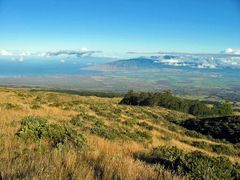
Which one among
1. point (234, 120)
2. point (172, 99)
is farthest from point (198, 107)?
point (234, 120)

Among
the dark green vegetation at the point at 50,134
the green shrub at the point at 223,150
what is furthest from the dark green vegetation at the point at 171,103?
the dark green vegetation at the point at 50,134

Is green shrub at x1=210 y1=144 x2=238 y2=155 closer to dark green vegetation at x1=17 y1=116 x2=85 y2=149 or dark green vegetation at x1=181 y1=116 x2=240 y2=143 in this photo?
dark green vegetation at x1=181 y1=116 x2=240 y2=143

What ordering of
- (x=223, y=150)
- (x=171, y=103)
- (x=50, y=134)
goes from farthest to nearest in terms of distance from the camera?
1. (x=171, y=103)
2. (x=223, y=150)
3. (x=50, y=134)

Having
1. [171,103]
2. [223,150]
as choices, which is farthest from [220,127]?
[171,103]

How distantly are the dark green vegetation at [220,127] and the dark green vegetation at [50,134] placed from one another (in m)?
15.4

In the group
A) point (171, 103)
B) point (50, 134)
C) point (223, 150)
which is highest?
point (50, 134)

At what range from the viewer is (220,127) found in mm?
22172

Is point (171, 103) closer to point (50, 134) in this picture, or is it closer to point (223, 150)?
point (223, 150)

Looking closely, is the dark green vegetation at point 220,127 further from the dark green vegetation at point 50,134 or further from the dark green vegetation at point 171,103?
the dark green vegetation at point 171,103

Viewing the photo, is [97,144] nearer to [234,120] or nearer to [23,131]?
[23,131]

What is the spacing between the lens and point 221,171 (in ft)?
19.2

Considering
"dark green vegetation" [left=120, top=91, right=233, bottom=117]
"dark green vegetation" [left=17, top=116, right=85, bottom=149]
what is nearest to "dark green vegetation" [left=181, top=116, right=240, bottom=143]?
"dark green vegetation" [left=17, top=116, right=85, bottom=149]

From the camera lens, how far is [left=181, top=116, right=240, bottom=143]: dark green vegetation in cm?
2111

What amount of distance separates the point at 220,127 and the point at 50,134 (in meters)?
17.0
